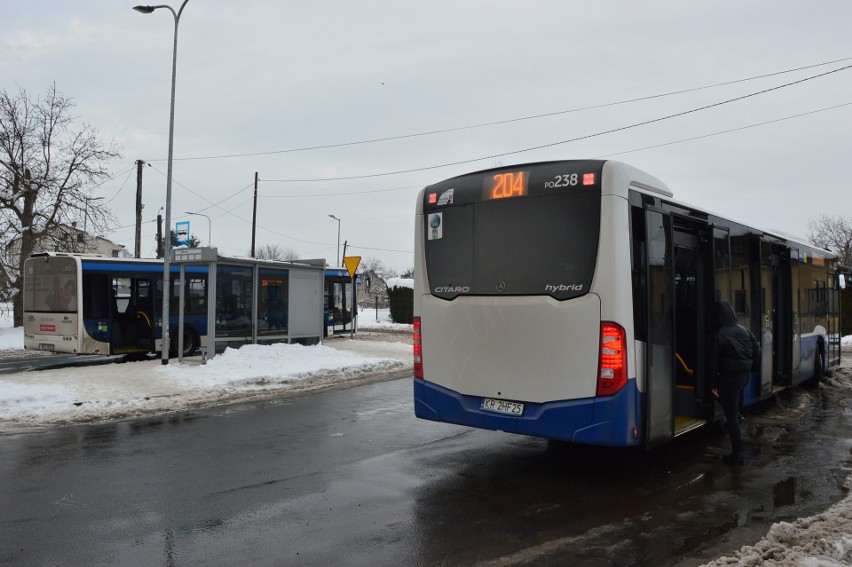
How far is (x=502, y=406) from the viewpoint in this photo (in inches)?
266

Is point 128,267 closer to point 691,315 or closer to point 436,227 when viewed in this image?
point 436,227

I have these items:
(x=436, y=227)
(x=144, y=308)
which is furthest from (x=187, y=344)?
(x=436, y=227)

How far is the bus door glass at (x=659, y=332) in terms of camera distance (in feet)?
21.5

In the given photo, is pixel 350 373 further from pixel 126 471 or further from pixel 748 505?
pixel 748 505

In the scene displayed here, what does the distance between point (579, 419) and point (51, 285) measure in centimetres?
1677

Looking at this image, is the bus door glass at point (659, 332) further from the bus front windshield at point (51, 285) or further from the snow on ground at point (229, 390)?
the bus front windshield at point (51, 285)

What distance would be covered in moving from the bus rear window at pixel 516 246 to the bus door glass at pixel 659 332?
0.74 metres

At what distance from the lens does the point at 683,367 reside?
793 cm

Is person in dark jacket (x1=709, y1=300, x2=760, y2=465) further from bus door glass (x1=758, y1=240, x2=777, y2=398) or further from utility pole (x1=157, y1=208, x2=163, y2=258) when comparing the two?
utility pole (x1=157, y1=208, x2=163, y2=258)

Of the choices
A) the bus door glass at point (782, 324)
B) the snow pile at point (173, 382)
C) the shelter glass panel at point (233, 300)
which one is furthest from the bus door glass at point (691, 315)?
the shelter glass panel at point (233, 300)

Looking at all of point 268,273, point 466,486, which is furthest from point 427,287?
point 268,273

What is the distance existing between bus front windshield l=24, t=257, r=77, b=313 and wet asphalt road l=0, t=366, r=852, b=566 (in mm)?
9547

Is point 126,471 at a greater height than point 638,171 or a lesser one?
lesser

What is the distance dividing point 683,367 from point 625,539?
327 cm
